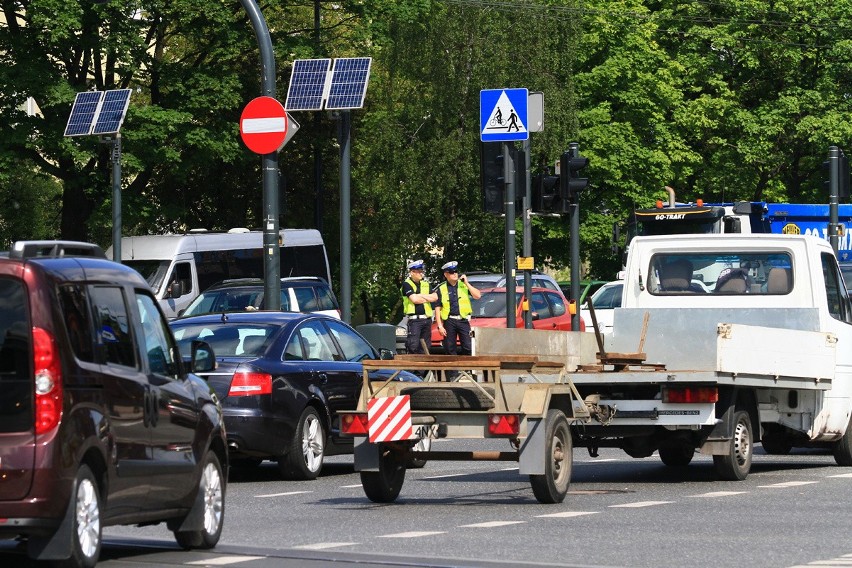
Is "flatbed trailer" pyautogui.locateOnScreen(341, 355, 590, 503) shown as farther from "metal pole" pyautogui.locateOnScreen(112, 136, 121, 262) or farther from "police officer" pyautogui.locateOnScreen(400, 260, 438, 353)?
"metal pole" pyautogui.locateOnScreen(112, 136, 121, 262)

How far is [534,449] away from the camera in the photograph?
13719mm

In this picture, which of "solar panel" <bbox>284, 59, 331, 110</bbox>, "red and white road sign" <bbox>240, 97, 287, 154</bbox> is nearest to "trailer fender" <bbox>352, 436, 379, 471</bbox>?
"red and white road sign" <bbox>240, 97, 287, 154</bbox>

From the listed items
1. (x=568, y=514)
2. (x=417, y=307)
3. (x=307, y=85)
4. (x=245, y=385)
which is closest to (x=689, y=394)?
(x=568, y=514)

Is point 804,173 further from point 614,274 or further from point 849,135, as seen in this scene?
point 614,274

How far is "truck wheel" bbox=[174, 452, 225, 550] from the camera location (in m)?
11.2

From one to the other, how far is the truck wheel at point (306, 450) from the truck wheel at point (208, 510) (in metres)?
5.18

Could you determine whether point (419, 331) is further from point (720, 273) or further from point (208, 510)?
point (208, 510)

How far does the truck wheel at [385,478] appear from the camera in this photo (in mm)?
14508

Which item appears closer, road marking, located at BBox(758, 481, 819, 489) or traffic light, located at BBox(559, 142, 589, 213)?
road marking, located at BBox(758, 481, 819, 489)

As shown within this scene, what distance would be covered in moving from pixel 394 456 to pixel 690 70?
48527 millimetres

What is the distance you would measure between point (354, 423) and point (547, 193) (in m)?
11.1

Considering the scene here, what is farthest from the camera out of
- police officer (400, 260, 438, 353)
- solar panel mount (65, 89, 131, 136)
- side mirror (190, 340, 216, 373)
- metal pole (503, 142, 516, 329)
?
solar panel mount (65, 89, 131, 136)

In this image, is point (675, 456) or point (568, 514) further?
point (675, 456)

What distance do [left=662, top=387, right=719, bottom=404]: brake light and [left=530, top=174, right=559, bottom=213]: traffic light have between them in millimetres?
9474
